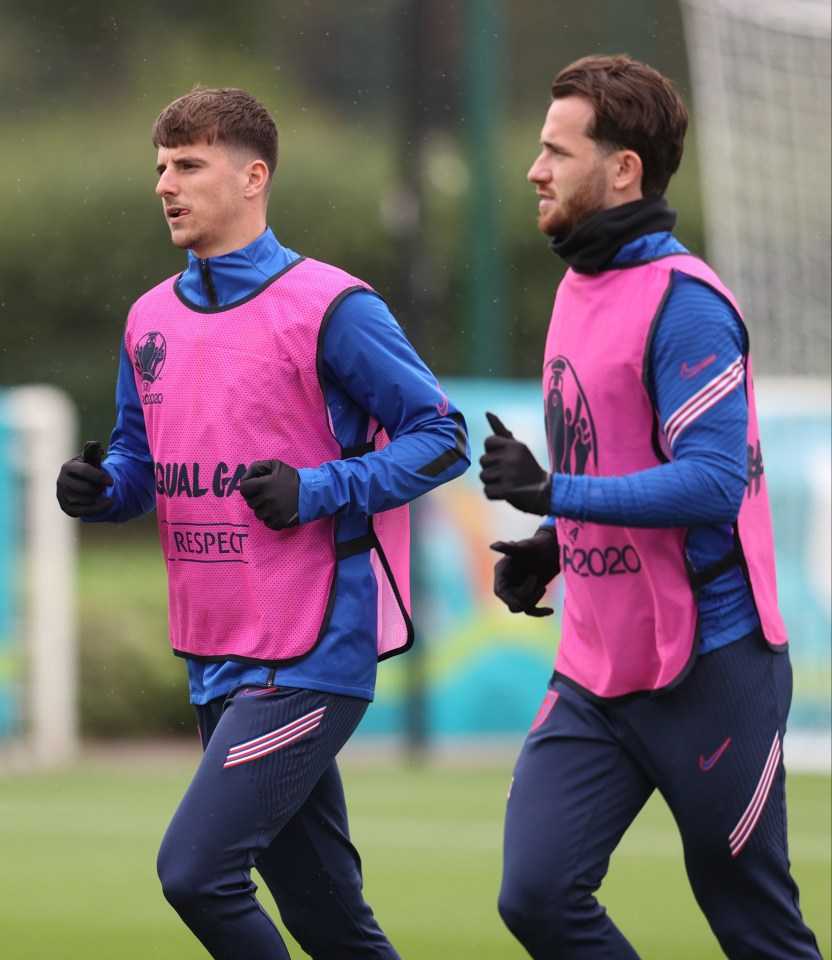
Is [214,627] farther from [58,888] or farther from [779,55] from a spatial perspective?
[779,55]

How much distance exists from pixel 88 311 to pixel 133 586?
6.25 metres

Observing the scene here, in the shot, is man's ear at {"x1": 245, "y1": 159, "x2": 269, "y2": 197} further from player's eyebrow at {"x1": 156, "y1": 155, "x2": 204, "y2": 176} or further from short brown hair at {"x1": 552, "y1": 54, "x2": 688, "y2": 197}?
short brown hair at {"x1": 552, "y1": 54, "x2": 688, "y2": 197}

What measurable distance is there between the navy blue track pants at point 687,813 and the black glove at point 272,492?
650 mm

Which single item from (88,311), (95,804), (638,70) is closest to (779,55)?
(95,804)

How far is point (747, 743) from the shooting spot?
3656 millimetres

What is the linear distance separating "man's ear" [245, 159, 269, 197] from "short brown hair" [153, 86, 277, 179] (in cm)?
3

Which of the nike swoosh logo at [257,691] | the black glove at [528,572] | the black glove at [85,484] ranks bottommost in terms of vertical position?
the nike swoosh logo at [257,691]

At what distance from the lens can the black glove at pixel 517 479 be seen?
3500mm

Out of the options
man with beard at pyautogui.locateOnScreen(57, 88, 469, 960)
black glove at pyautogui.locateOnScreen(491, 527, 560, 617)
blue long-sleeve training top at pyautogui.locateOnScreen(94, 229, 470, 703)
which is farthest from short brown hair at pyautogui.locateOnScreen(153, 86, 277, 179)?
black glove at pyautogui.locateOnScreen(491, 527, 560, 617)

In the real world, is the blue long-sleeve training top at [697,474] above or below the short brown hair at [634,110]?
below

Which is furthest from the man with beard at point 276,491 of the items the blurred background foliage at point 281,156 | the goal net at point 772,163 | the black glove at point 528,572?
the blurred background foliage at point 281,156

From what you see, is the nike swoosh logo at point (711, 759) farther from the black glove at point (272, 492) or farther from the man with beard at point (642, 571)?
the black glove at point (272, 492)

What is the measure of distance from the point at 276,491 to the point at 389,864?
4088mm

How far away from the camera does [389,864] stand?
24.8 feet
